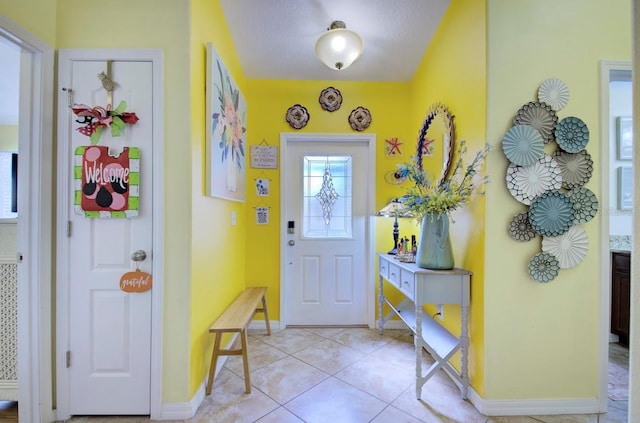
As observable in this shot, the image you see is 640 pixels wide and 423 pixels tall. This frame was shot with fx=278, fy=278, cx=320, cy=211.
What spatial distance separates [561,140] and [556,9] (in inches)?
31.1

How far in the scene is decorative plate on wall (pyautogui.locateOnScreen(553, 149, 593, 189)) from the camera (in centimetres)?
163

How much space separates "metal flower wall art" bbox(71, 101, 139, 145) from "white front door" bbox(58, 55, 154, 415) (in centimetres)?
2

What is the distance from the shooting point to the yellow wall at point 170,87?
62.6 inches

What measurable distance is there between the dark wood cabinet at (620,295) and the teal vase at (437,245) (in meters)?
1.96

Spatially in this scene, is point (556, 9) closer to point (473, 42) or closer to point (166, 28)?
point (473, 42)

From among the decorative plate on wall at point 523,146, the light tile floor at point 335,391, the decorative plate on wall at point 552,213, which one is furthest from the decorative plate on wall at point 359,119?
the light tile floor at point 335,391

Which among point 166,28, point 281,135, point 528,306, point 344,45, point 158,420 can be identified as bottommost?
point 158,420

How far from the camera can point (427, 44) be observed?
8.02ft

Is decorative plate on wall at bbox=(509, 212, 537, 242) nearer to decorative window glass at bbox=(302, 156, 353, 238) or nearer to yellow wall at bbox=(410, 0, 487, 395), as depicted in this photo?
yellow wall at bbox=(410, 0, 487, 395)

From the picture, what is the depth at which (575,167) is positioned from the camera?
1631 millimetres

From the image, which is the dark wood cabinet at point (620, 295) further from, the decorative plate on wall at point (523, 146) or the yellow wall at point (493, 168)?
the decorative plate on wall at point (523, 146)

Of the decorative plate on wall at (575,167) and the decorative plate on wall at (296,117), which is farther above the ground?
the decorative plate on wall at (296,117)

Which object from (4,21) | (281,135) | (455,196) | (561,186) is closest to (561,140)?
(561,186)

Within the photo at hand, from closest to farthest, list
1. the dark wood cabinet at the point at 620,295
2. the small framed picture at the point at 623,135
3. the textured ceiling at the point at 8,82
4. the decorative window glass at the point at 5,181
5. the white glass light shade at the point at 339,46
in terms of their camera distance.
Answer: the white glass light shade at the point at 339,46 < the textured ceiling at the point at 8,82 < the dark wood cabinet at the point at 620,295 < the small framed picture at the point at 623,135 < the decorative window glass at the point at 5,181
